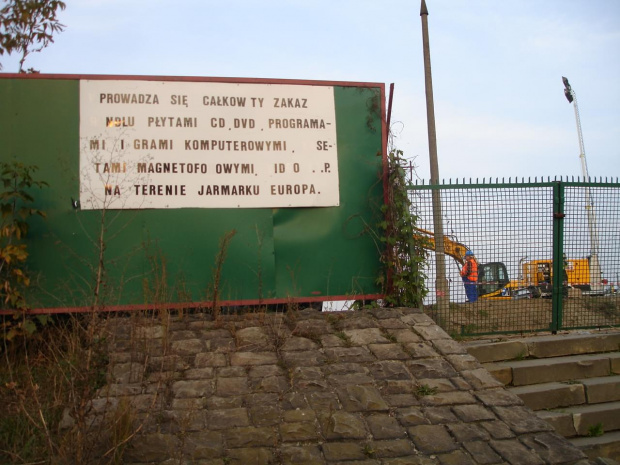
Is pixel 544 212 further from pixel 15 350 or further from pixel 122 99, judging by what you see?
pixel 15 350

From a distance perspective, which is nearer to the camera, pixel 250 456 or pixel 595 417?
pixel 250 456

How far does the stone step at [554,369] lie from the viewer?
6.54 metres

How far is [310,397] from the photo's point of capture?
5207mm

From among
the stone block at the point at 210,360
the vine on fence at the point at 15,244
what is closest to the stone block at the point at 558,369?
the stone block at the point at 210,360

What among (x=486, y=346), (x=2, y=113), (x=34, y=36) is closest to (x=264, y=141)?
(x=2, y=113)

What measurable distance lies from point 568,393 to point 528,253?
1768 millimetres

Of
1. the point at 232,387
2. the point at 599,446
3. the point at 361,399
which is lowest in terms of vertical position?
the point at 599,446

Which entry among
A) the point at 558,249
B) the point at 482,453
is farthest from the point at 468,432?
the point at 558,249

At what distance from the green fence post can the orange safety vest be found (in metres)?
1.09

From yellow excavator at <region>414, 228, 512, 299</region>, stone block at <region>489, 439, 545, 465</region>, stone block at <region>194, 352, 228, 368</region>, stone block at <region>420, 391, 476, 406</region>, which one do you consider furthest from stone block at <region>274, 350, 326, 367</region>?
yellow excavator at <region>414, 228, 512, 299</region>

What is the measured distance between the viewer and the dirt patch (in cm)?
724

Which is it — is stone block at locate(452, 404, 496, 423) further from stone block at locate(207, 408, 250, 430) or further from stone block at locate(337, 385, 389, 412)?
stone block at locate(207, 408, 250, 430)

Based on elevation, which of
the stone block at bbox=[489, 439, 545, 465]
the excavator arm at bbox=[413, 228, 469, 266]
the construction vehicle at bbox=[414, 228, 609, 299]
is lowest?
the stone block at bbox=[489, 439, 545, 465]

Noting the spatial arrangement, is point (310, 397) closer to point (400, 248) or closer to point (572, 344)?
point (400, 248)
